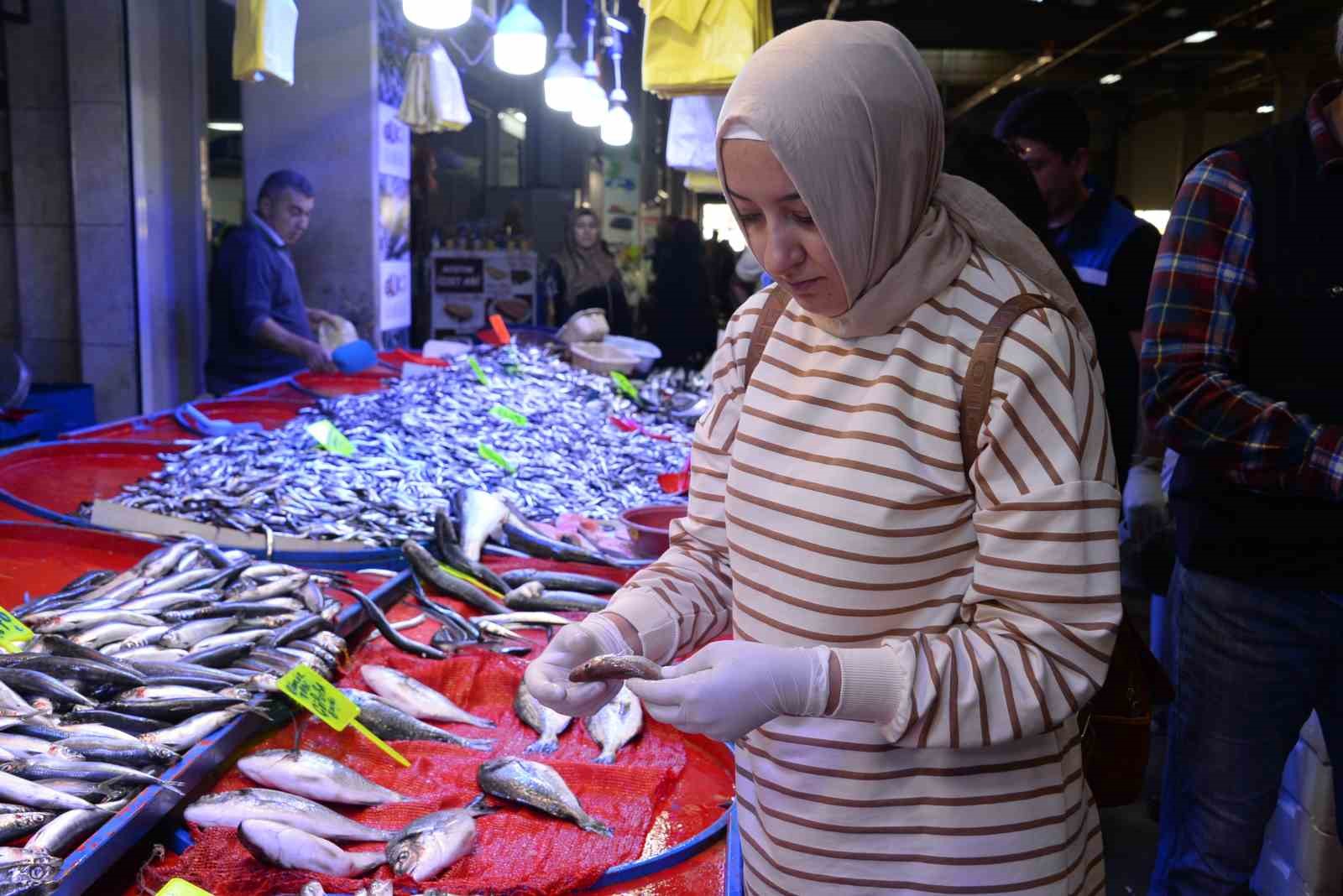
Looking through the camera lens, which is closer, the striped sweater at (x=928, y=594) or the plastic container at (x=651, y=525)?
the striped sweater at (x=928, y=594)

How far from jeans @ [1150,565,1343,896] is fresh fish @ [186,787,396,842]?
1513mm

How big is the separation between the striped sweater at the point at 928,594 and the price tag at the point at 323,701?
2.78ft

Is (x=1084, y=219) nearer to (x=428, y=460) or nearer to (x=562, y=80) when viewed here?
(x=428, y=460)

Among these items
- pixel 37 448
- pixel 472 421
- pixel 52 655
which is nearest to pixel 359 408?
pixel 472 421

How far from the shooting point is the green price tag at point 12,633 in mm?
2201

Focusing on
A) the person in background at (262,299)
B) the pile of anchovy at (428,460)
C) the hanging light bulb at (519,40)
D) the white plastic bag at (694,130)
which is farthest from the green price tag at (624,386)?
the white plastic bag at (694,130)

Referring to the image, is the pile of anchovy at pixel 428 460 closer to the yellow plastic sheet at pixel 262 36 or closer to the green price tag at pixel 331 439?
the green price tag at pixel 331 439

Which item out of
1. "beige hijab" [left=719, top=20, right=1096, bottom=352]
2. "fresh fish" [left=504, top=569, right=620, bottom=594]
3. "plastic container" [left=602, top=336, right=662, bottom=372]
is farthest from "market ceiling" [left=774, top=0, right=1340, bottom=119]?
"beige hijab" [left=719, top=20, right=1096, bottom=352]

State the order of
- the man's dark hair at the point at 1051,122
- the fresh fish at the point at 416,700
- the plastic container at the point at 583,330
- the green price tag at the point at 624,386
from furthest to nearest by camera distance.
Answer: the plastic container at the point at 583,330 < the green price tag at the point at 624,386 < the man's dark hair at the point at 1051,122 < the fresh fish at the point at 416,700

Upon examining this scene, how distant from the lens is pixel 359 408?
479 cm

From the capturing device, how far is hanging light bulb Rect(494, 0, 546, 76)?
5.82 m

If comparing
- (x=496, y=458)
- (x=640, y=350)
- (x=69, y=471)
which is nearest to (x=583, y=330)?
(x=640, y=350)

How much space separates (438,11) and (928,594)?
400 centimetres

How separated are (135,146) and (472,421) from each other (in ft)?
13.0
